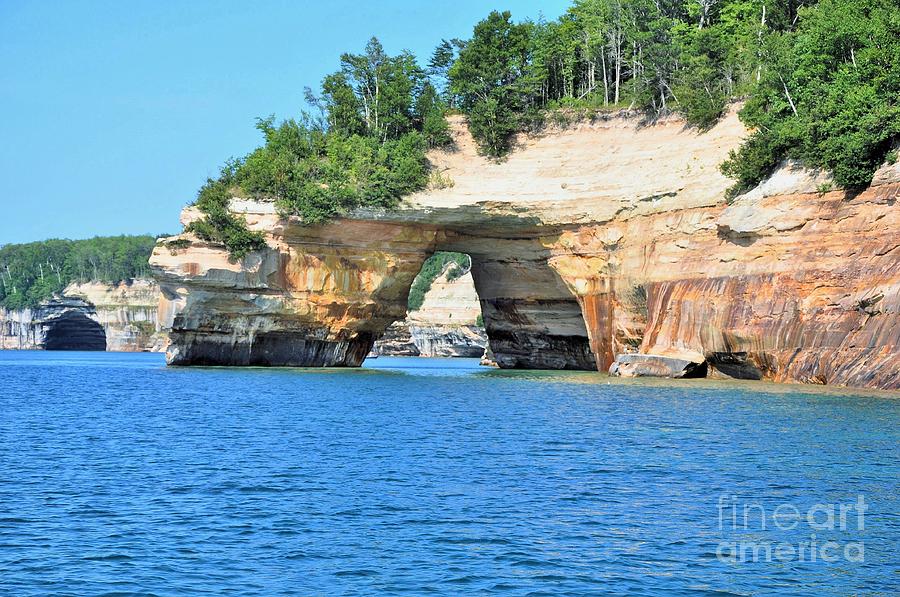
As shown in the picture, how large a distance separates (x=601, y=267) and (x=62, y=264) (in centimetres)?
12406

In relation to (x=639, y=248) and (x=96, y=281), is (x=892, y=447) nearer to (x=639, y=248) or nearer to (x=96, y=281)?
(x=639, y=248)

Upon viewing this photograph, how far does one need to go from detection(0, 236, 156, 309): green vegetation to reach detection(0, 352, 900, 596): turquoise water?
115582 mm

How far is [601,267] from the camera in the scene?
51812 mm

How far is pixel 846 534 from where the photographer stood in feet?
48.3

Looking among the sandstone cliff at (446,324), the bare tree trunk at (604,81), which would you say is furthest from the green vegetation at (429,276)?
the bare tree trunk at (604,81)

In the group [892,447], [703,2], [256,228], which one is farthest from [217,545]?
[703,2]

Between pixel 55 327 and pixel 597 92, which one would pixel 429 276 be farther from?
pixel 597 92

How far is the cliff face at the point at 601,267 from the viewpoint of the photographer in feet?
123

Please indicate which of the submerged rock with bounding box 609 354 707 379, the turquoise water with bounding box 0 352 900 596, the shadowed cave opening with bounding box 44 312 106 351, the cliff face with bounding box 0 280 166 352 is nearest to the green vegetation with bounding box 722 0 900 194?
the submerged rock with bounding box 609 354 707 379

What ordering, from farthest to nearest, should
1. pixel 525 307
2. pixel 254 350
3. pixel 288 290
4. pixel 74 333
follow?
pixel 74 333 < pixel 525 307 < pixel 254 350 < pixel 288 290

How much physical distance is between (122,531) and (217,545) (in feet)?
5.70

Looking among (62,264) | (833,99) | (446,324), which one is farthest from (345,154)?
(62,264)

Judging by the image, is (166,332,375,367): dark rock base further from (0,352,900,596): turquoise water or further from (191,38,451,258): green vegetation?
(0,352,900,596): turquoise water

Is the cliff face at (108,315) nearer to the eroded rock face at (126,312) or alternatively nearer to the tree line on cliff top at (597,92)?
the eroded rock face at (126,312)
